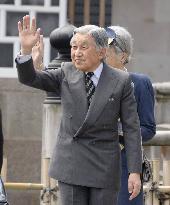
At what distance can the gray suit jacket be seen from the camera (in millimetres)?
5512

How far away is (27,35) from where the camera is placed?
564cm

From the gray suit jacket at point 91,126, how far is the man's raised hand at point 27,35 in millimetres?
138

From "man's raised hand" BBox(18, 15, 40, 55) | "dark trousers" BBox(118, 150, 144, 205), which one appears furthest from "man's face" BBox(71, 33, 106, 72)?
"dark trousers" BBox(118, 150, 144, 205)

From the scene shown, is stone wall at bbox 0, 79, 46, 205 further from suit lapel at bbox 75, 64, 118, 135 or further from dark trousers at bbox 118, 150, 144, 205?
suit lapel at bbox 75, 64, 118, 135

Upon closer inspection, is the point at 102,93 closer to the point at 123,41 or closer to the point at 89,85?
the point at 89,85

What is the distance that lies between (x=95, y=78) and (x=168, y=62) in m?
7.94

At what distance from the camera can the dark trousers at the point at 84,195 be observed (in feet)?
18.0

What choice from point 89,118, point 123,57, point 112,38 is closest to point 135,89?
point 123,57

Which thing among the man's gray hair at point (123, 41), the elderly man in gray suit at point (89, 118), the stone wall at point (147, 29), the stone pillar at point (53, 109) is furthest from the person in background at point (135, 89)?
the stone wall at point (147, 29)

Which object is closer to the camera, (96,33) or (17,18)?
(96,33)

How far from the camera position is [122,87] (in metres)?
5.64

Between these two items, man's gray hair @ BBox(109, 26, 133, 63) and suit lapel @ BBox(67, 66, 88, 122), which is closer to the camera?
suit lapel @ BBox(67, 66, 88, 122)

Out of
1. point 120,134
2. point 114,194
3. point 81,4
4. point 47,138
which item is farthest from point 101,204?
point 81,4

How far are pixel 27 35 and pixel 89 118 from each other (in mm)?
613
